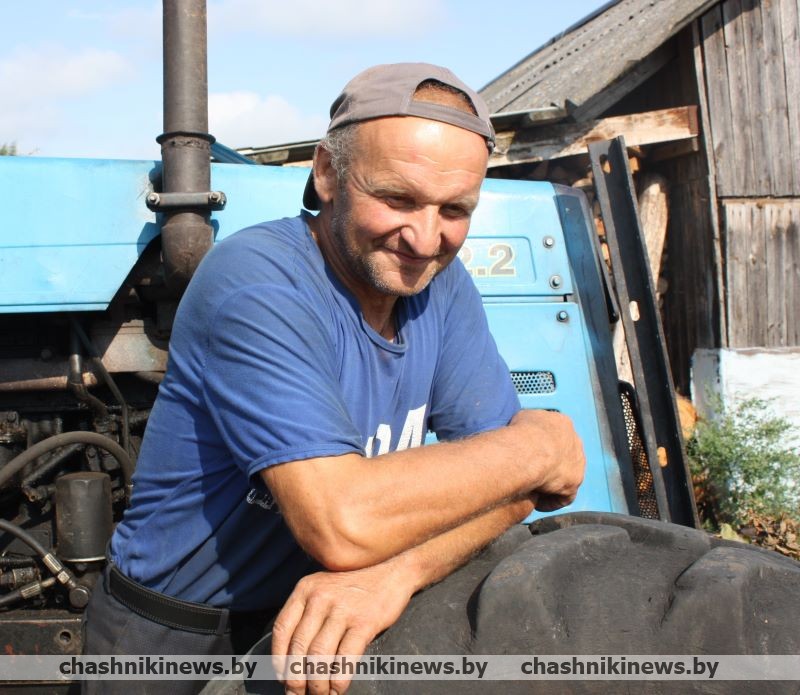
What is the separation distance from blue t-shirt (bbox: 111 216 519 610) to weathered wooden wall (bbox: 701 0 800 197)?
5.39 m

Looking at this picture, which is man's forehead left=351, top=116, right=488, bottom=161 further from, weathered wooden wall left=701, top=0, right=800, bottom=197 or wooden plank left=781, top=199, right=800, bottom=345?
wooden plank left=781, top=199, right=800, bottom=345

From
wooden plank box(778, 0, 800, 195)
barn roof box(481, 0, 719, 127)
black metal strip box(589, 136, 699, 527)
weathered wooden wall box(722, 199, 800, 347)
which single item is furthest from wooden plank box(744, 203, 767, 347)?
black metal strip box(589, 136, 699, 527)

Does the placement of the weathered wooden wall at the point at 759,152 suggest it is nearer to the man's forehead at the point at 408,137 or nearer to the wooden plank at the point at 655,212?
the wooden plank at the point at 655,212

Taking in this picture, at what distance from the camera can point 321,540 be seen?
138cm

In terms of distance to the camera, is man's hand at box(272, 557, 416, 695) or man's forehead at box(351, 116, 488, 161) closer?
man's hand at box(272, 557, 416, 695)

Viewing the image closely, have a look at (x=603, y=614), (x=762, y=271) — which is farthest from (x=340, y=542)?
(x=762, y=271)

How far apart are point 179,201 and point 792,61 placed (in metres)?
5.78

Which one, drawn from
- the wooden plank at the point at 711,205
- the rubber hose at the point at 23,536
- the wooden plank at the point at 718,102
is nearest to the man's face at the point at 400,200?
the rubber hose at the point at 23,536

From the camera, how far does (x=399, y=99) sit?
5.44 ft

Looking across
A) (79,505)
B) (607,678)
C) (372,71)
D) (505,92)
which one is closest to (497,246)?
(372,71)

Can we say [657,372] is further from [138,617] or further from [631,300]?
[138,617]

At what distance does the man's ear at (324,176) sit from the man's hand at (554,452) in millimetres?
607

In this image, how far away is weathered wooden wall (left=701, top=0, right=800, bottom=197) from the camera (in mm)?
6551

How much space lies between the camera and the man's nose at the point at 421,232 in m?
1.71
